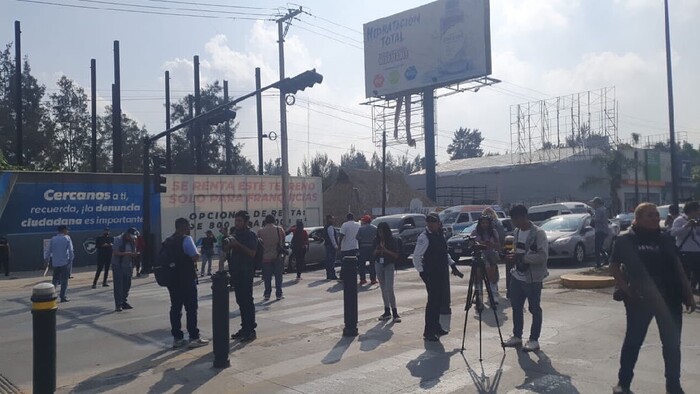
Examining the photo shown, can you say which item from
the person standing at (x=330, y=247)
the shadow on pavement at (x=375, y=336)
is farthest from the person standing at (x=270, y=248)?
the shadow on pavement at (x=375, y=336)

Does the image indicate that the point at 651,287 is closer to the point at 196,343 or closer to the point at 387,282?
the point at 387,282

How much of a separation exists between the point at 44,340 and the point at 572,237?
645 inches

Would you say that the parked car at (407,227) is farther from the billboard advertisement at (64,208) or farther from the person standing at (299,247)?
the billboard advertisement at (64,208)

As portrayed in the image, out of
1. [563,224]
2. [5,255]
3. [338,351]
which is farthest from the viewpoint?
[5,255]

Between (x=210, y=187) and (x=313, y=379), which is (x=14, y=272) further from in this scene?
(x=313, y=379)

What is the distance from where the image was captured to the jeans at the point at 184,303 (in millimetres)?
Answer: 9023

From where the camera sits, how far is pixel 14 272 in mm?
25922

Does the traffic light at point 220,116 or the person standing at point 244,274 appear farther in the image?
the traffic light at point 220,116

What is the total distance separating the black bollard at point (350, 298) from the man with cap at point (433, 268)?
1.04 metres

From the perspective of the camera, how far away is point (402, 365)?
25.1 feet

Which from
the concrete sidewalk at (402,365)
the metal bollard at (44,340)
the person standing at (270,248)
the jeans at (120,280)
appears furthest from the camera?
the person standing at (270,248)

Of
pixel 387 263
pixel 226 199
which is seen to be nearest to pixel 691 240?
pixel 387 263

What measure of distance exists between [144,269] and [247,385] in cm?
1719

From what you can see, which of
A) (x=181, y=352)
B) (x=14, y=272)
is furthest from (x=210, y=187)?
(x=181, y=352)
